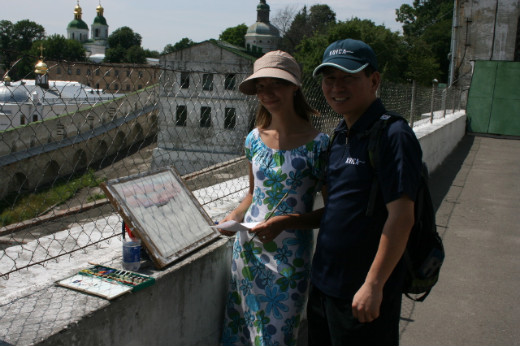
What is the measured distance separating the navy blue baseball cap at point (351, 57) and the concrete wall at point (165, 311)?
3.89 ft

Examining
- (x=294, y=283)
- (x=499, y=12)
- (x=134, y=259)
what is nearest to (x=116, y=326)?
(x=134, y=259)

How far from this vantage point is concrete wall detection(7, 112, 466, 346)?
1759 millimetres

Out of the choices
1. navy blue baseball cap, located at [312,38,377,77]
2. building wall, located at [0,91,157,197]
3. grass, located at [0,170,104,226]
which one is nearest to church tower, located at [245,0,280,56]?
building wall, located at [0,91,157,197]

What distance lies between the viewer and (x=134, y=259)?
2.16 m

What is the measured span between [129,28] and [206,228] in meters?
107

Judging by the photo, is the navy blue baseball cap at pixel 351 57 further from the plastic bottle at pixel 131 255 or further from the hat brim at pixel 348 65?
the plastic bottle at pixel 131 255

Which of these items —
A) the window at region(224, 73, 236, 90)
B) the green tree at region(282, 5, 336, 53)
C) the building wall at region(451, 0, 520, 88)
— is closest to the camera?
the window at region(224, 73, 236, 90)

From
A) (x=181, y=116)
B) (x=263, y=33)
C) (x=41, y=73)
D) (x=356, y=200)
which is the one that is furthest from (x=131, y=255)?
(x=263, y=33)

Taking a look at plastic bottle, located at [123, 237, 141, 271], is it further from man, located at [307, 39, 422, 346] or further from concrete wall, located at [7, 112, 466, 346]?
man, located at [307, 39, 422, 346]

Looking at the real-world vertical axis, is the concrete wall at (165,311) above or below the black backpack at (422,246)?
below

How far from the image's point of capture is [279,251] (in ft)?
7.68

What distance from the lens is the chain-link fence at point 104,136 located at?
238 centimetres

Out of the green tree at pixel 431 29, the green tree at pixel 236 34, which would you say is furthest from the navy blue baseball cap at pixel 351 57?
the green tree at pixel 236 34

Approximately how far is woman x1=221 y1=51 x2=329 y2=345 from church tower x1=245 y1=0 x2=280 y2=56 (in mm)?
75967
